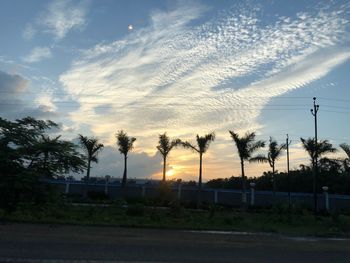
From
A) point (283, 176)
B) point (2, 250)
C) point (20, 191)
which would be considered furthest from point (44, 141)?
point (283, 176)

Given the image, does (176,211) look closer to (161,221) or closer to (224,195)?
(161,221)

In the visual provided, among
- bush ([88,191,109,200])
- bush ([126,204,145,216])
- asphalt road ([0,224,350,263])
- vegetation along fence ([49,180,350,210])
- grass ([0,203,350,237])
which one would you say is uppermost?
vegetation along fence ([49,180,350,210])

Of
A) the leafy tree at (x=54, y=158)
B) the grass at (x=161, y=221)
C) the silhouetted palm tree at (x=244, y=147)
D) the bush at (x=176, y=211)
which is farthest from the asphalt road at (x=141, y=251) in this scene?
the silhouetted palm tree at (x=244, y=147)

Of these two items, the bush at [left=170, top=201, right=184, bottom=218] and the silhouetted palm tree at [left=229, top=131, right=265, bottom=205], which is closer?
the bush at [left=170, top=201, right=184, bottom=218]

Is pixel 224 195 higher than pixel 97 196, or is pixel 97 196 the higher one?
pixel 224 195

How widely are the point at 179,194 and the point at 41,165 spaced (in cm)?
3525

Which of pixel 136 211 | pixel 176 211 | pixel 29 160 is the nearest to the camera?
pixel 29 160

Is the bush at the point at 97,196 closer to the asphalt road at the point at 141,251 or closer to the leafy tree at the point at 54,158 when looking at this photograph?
the leafy tree at the point at 54,158

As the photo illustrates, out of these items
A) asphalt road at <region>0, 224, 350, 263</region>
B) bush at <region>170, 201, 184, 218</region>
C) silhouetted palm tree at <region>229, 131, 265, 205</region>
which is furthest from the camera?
silhouetted palm tree at <region>229, 131, 265, 205</region>

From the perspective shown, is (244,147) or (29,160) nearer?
(29,160)

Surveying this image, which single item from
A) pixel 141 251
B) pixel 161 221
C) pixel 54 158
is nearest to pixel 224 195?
pixel 161 221

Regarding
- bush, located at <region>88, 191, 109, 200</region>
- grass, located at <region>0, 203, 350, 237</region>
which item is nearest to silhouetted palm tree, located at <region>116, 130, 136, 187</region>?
bush, located at <region>88, 191, 109, 200</region>

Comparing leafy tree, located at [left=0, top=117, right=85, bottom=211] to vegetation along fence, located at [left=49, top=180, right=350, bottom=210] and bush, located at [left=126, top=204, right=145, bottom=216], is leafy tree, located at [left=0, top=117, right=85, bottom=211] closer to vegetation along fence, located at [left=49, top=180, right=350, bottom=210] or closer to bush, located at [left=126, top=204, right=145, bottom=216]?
A: bush, located at [left=126, top=204, right=145, bottom=216]

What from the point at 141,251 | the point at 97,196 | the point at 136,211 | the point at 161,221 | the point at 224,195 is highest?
the point at 224,195
